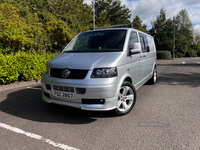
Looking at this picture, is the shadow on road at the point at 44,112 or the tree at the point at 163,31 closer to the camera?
the shadow on road at the point at 44,112

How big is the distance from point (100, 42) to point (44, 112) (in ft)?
7.00

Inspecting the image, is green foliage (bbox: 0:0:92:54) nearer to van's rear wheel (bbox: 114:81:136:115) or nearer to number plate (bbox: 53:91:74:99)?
number plate (bbox: 53:91:74:99)

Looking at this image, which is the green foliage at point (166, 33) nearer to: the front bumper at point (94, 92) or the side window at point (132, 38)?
the side window at point (132, 38)

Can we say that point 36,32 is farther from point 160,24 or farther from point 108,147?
point 160,24

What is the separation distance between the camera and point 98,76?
10.3 ft

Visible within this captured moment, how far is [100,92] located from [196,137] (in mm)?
1737

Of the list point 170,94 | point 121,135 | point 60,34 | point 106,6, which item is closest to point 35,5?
point 60,34

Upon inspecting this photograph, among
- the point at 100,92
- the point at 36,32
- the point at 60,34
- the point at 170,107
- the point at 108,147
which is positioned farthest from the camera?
the point at 60,34

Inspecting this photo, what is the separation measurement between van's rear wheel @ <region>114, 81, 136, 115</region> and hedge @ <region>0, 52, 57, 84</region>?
4856 mm

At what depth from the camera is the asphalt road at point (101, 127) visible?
262cm

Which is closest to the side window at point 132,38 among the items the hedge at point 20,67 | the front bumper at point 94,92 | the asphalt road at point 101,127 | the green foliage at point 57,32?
the front bumper at point 94,92

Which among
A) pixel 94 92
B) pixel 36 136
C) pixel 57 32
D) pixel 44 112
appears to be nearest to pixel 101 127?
pixel 94 92

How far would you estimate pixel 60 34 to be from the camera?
47.2ft

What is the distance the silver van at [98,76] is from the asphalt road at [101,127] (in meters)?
0.39
